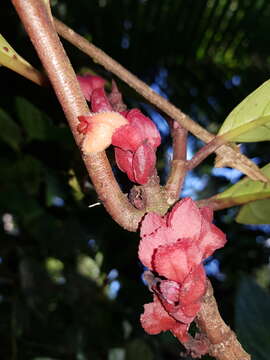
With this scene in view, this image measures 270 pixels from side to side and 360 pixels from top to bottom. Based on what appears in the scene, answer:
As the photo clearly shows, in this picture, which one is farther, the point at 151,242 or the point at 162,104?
the point at 162,104

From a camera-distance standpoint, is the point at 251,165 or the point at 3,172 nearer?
the point at 251,165

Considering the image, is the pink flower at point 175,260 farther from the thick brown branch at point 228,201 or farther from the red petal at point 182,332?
the thick brown branch at point 228,201

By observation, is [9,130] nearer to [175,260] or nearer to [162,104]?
[162,104]

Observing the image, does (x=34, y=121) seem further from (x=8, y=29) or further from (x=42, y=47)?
(x=42, y=47)

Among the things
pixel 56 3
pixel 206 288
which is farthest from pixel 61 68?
pixel 56 3

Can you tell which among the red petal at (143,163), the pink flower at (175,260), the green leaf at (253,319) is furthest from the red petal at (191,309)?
the green leaf at (253,319)

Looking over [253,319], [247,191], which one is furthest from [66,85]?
[253,319]

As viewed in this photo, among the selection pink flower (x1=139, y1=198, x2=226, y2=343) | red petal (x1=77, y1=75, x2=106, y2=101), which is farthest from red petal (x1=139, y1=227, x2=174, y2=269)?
red petal (x1=77, y1=75, x2=106, y2=101)
